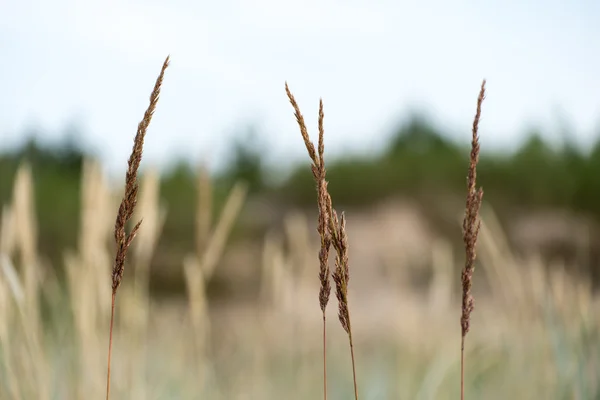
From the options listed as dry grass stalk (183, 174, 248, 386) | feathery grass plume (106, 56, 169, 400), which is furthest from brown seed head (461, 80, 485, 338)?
dry grass stalk (183, 174, 248, 386)

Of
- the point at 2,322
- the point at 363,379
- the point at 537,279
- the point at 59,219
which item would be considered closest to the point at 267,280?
the point at 363,379

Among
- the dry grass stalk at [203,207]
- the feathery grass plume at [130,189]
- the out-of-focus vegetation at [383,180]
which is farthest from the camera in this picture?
the out-of-focus vegetation at [383,180]

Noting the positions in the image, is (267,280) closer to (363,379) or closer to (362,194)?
(363,379)

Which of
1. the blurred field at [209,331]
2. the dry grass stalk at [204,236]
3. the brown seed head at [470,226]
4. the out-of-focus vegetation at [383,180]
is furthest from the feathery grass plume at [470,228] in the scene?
the out-of-focus vegetation at [383,180]

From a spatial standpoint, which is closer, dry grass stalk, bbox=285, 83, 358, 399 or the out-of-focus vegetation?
dry grass stalk, bbox=285, 83, 358, 399

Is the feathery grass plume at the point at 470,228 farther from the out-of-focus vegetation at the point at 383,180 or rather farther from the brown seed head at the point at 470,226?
the out-of-focus vegetation at the point at 383,180

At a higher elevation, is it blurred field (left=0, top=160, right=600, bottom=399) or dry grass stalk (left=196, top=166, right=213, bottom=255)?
dry grass stalk (left=196, top=166, right=213, bottom=255)

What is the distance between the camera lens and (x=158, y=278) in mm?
7078

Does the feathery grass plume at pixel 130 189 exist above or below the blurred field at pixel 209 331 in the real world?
above

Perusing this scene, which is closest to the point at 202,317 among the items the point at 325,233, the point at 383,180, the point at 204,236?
the point at 204,236

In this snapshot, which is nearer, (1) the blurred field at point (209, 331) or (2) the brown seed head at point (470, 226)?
(2) the brown seed head at point (470, 226)

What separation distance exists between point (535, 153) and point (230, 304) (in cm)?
467

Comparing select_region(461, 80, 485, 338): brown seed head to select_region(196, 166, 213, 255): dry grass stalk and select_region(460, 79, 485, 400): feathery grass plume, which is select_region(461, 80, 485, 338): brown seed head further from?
select_region(196, 166, 213, 255): dry grass stalk

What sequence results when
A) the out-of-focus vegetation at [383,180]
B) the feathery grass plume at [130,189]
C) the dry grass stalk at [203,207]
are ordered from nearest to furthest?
the feathery grass plume at [130,189], the dry grass stalk at [203,207], the out-of-focus vegetation at [383,180]
